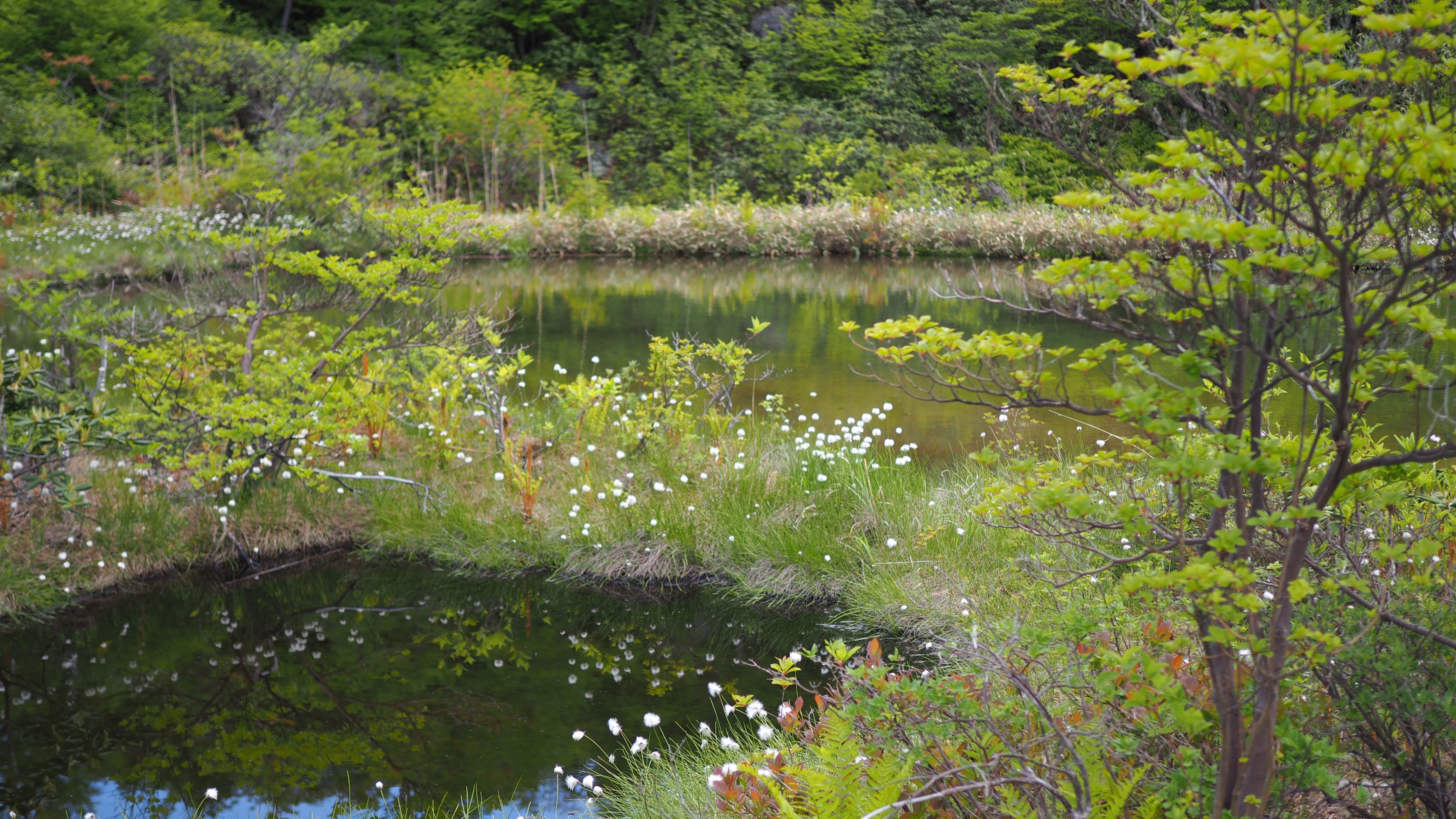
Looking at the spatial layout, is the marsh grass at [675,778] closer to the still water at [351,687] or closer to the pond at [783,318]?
the still water at [351,687]

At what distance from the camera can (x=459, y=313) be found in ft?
23.8

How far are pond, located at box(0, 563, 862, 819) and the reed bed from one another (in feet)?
39.3

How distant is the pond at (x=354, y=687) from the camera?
341 cm

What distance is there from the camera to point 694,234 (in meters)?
17.7

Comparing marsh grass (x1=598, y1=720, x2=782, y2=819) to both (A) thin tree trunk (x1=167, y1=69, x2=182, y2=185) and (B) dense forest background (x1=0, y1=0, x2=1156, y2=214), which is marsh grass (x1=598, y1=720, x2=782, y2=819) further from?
(A) thin tree trunk (x1=167, y1=69, x2=182, y2=185)

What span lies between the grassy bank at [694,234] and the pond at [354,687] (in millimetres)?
9507

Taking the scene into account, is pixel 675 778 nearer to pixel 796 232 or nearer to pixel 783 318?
pixel 783 318

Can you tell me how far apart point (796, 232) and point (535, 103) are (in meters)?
9.56

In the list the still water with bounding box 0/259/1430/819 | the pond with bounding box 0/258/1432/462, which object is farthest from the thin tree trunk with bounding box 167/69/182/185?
the still water with bounding box 0/259/1430/819

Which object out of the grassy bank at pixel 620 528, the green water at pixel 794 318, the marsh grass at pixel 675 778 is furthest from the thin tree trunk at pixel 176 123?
the marsh grass at pixel 675 778

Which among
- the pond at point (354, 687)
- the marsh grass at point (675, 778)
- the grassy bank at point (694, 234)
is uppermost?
the marsh grass at point (675, 778)

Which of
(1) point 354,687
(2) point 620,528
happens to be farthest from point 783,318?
(1) point 354,687

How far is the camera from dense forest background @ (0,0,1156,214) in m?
18.5

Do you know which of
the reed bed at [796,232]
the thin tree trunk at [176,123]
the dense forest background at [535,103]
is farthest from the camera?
the thin tree trunk at [176,123]
